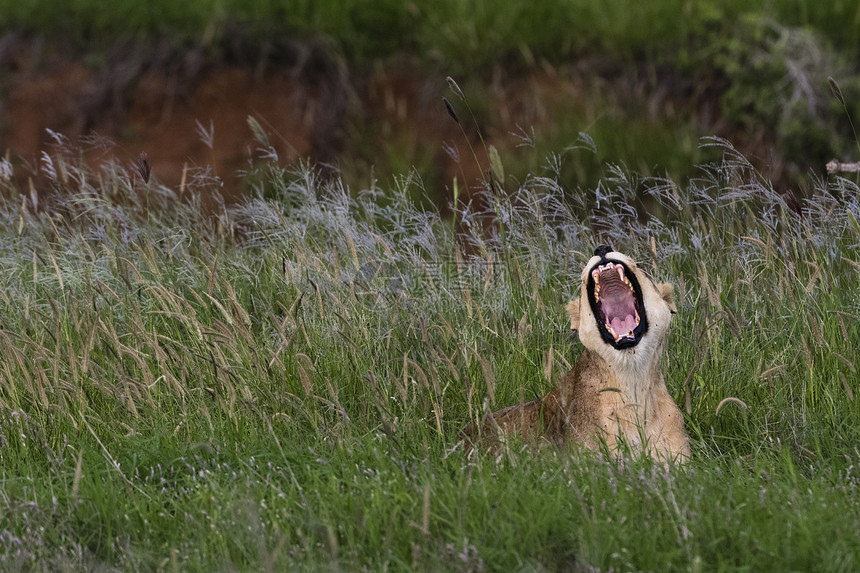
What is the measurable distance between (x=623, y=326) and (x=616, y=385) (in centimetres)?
25

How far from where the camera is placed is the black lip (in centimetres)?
384

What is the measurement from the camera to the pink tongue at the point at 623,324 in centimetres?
395

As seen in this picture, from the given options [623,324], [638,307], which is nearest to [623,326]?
[623,324]

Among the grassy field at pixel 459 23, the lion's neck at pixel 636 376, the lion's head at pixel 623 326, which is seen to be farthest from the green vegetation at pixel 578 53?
the lion's neck at pixel 636 376

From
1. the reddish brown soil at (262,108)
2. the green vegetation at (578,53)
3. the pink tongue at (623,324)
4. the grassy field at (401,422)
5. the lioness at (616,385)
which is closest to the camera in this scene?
the grassy field at (401,422)

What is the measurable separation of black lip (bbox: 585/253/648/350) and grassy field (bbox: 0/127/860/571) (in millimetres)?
237

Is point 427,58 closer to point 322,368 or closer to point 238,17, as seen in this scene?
point 238,17

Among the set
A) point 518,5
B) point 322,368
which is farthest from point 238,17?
point 322,368

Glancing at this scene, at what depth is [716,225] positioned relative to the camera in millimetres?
5832

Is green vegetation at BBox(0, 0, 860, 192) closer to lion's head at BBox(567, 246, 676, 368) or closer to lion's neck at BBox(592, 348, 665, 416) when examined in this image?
lion's head at BBox(567, 246, 676, 368)

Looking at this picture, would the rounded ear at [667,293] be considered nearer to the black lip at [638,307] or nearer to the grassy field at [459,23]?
the black lip at [638,307]

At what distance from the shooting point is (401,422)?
4.05 m

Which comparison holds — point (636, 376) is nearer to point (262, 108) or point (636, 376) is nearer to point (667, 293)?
point (667, 293)

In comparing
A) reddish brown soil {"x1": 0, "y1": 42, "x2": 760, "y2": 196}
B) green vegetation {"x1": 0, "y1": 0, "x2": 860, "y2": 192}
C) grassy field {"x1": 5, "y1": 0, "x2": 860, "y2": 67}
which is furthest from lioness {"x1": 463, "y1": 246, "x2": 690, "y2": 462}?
grassy field {"x1": 5, "y1": 0, "x2": 860, "y2": 67}
